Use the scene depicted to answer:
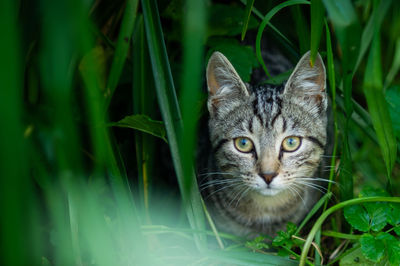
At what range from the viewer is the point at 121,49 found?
170 centimetres

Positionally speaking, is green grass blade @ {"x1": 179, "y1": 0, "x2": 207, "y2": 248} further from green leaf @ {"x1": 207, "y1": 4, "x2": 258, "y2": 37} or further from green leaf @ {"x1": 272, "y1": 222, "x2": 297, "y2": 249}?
green leaf @ {"x1": 207, "y1": 4, "x2": 258, "y2": 37}

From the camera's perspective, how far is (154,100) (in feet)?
6.54

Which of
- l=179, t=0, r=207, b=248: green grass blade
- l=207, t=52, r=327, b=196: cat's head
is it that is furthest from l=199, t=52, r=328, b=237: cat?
l=179, t=0, r=207, b=248: green grass blade

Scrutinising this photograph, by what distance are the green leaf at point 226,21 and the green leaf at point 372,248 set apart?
3.44ft

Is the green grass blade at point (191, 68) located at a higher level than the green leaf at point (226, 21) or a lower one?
lower

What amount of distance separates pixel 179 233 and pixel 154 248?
0.12 meters

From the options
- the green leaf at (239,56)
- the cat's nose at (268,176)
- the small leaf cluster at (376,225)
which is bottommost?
the small leaf cluster at (376,225)

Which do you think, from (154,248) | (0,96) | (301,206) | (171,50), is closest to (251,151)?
(301,206)

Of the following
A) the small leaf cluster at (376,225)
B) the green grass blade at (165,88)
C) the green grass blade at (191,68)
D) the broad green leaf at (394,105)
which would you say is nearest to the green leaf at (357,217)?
the small leaf cluster at (376,225)

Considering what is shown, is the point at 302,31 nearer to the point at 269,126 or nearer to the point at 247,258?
the point at 269,126

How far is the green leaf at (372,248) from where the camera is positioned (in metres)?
1.46

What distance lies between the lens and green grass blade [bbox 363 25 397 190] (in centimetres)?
132

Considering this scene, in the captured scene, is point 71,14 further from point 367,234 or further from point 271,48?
point 271,48

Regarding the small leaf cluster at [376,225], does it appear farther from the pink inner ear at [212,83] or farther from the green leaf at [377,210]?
the pink inner ear at [212,83]
